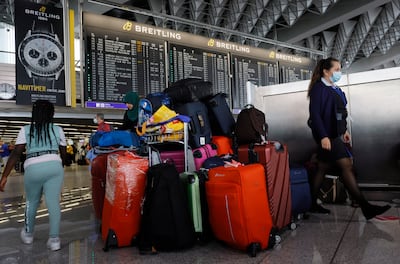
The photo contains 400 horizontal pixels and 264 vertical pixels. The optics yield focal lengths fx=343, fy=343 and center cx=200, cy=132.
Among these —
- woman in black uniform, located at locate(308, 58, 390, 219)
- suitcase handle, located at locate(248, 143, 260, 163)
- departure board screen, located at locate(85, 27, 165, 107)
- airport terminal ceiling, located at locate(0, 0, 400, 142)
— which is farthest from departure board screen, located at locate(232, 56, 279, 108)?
suitcase handle, located at locate(248, 143, 260, 163)

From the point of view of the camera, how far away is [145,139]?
3.09m

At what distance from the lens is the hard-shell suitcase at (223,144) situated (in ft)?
10.7

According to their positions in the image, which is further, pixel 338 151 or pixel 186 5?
pixel 186 5

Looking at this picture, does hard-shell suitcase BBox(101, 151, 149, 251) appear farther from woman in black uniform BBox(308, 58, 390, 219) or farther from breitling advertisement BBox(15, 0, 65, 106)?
breitling advertisement BBox(15, 0, 65, 106)

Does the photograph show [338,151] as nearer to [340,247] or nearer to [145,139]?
[340,247]

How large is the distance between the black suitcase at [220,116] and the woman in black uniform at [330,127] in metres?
0.79

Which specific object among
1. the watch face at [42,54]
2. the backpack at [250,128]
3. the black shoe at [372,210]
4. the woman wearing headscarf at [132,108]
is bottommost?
the black shoe at [372,210]

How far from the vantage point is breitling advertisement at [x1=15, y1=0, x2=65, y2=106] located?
410 cm

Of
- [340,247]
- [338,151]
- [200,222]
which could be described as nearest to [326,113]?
[338,151]

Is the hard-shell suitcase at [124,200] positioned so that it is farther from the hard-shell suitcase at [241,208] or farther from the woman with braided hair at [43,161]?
the hard-shell suitcase at [241,208]

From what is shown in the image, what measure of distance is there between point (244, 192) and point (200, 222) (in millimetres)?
504

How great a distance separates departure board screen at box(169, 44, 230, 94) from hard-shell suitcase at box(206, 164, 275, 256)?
3.51 metres

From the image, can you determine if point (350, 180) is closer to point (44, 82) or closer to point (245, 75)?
point (44, 82)

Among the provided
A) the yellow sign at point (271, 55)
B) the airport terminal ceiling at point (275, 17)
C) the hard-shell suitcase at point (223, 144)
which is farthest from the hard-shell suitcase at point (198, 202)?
the airport terminal ceiling at point (275, 17)
